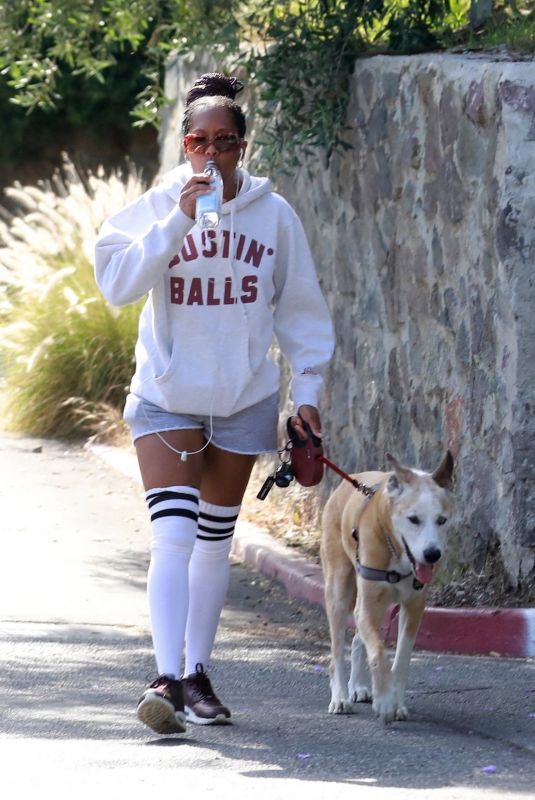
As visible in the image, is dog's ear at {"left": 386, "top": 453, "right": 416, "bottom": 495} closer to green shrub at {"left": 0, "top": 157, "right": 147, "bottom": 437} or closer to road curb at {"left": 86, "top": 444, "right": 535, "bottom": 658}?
road curb at {"left": 86, "top": 444, "right": 535, "bottom": 658}

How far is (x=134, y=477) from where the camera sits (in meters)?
11.1

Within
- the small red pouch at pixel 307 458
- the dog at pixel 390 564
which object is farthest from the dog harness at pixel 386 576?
the small red pouch at pixel 307 458

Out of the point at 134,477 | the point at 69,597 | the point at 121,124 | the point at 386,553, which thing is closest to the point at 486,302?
the point at 386,553

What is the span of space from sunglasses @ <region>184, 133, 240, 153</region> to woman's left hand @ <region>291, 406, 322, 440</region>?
94 centimetres

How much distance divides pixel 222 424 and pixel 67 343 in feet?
24.7

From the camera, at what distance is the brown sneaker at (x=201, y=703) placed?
17.9 feet

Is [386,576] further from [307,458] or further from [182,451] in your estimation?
[182,451]

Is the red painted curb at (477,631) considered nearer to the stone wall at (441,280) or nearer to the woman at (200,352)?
the stone wall at (441,280)

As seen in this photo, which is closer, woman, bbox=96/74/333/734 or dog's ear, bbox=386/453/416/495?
woman, bbox=96/74/333/734

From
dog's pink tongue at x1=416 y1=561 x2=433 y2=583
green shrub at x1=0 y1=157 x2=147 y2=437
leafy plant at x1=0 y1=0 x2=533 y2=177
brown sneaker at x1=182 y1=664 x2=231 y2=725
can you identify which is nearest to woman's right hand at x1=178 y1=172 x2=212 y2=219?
dog's pink tongue at x1=416 y1=561 x2=433 y2=583

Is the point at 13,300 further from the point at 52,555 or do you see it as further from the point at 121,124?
the point at 121,124

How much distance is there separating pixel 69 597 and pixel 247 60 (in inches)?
135

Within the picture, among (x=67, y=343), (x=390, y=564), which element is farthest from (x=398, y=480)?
(x=67, y=343)

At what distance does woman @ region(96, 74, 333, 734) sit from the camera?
207 inches
